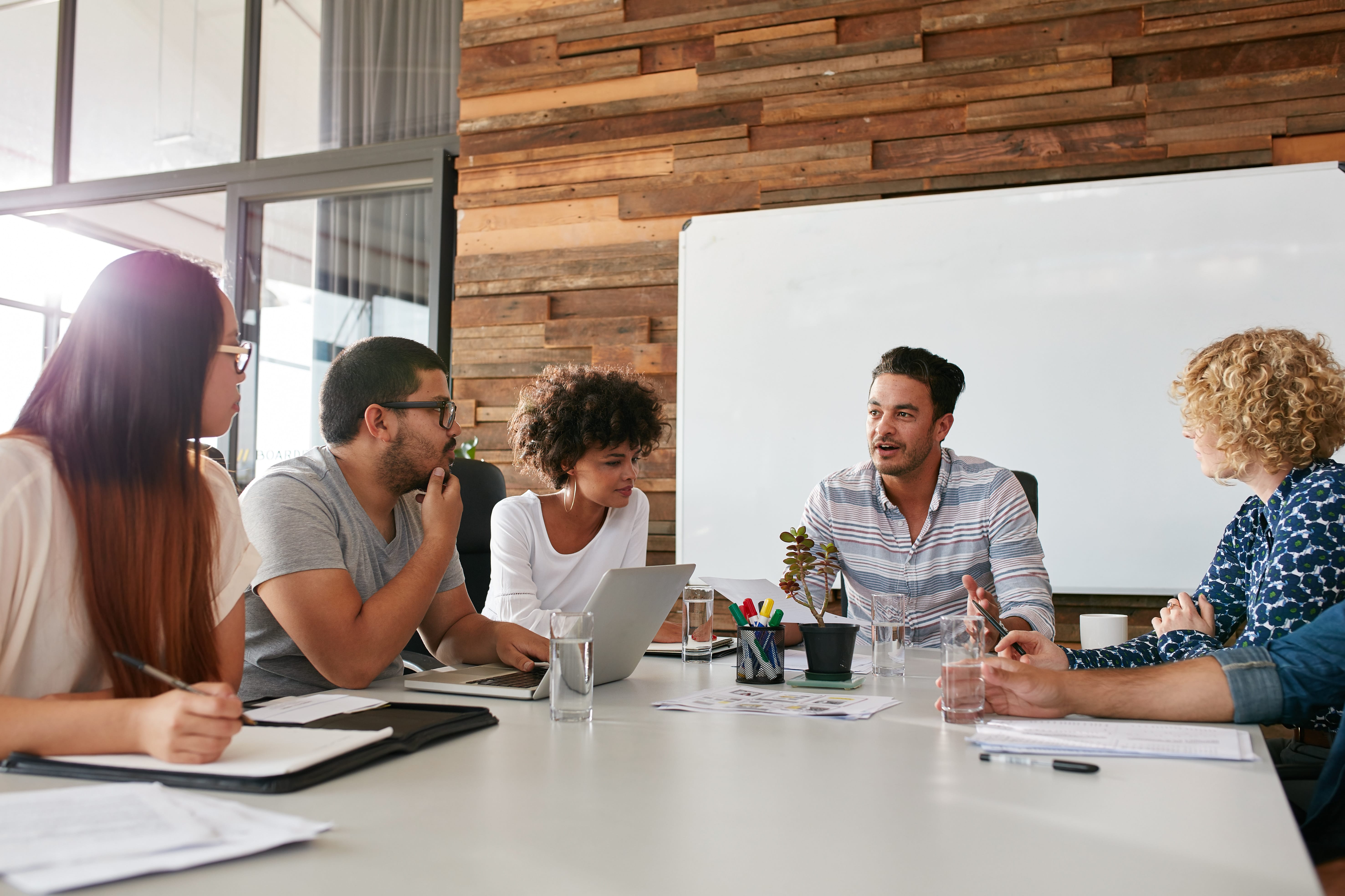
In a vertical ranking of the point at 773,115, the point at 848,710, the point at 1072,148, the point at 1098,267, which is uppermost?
the point at 773,115

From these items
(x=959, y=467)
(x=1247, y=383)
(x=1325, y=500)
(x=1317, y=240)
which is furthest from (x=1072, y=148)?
(x=1325, y=500)

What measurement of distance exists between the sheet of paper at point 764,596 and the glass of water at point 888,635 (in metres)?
0.14

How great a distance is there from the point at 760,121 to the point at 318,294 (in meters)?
2.21

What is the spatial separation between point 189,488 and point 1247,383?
1655 millimetres

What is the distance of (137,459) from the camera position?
3.72ft

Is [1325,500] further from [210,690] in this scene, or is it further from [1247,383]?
[210,690]

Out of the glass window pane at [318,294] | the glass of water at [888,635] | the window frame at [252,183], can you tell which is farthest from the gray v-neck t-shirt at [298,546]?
the glass window pane at [318,294]

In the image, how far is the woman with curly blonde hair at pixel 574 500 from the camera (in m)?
2.23

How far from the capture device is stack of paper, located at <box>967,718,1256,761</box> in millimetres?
1029

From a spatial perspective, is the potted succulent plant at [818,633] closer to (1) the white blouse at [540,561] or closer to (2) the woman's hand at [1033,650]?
(2) the woman's hand at [1033,650]

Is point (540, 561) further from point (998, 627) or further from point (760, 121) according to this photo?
point (760, 121)

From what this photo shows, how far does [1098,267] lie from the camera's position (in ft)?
10.4

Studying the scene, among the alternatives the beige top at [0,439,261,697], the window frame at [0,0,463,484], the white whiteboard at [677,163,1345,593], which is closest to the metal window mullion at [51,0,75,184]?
the window frame at [0,0,463,484]

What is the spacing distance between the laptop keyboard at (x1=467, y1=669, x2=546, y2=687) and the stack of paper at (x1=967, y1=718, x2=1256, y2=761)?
2.03 ft
